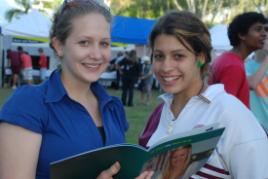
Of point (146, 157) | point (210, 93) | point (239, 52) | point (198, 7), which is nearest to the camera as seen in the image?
point (146, 157)

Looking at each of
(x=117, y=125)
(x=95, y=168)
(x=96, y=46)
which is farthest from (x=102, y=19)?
(x=95, y=168)

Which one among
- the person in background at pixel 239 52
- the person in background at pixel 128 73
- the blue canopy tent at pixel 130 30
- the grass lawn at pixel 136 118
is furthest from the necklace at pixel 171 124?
the blue canopy tent at pixel 130 30

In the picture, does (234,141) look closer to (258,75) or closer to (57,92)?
(57,92)

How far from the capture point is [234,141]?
1937mm

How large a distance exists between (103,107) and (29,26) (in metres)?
18.3

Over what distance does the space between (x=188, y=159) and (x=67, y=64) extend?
63 centimetres

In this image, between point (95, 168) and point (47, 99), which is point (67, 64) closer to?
point (47, 99)

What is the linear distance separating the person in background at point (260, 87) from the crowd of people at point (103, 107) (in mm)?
1612

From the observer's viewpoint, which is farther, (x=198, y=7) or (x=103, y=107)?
(x=198, y=7)

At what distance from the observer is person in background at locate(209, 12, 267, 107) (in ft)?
10.9

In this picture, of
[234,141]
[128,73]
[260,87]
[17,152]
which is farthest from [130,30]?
[17,152]

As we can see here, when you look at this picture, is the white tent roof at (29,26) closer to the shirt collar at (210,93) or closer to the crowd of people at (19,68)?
the crowd of people at (19,68)

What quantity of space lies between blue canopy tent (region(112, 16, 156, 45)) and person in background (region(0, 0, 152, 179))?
15.5m

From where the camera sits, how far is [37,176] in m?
1.92
